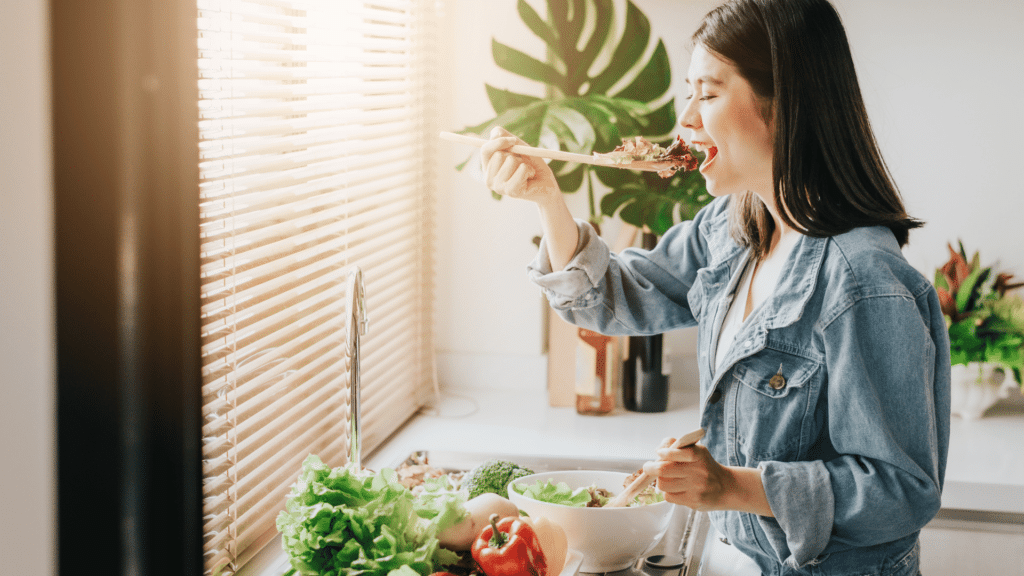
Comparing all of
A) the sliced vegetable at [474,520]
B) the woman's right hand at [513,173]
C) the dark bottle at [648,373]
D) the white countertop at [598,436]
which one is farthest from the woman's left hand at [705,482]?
the dark bottle at [648,373]

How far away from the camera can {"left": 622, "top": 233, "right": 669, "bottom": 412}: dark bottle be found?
6.70 feet

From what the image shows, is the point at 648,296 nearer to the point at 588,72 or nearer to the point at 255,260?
the point at 255,260

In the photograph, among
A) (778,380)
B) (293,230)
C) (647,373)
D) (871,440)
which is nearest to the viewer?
(871,440)

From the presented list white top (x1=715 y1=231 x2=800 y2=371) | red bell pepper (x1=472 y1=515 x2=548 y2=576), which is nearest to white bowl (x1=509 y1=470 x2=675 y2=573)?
red bell pepper (x1=472 y1=515 x2=548 y2=576)

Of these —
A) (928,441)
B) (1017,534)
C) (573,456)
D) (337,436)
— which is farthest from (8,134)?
(1017,534)

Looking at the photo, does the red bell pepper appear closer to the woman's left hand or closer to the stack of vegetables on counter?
the stack of vegetables on counter

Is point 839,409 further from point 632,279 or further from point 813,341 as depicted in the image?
point 632,279

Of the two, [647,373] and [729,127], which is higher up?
[729,127]

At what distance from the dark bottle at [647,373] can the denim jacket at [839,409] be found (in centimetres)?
79

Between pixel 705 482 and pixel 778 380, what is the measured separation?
0.17 m

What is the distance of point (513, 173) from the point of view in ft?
4.38

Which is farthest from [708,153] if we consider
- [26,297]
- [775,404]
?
[26,297]

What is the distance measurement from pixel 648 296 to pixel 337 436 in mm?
612

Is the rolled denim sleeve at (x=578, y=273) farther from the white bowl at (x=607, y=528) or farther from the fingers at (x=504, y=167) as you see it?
the white bowl at (x=607, y=528)
